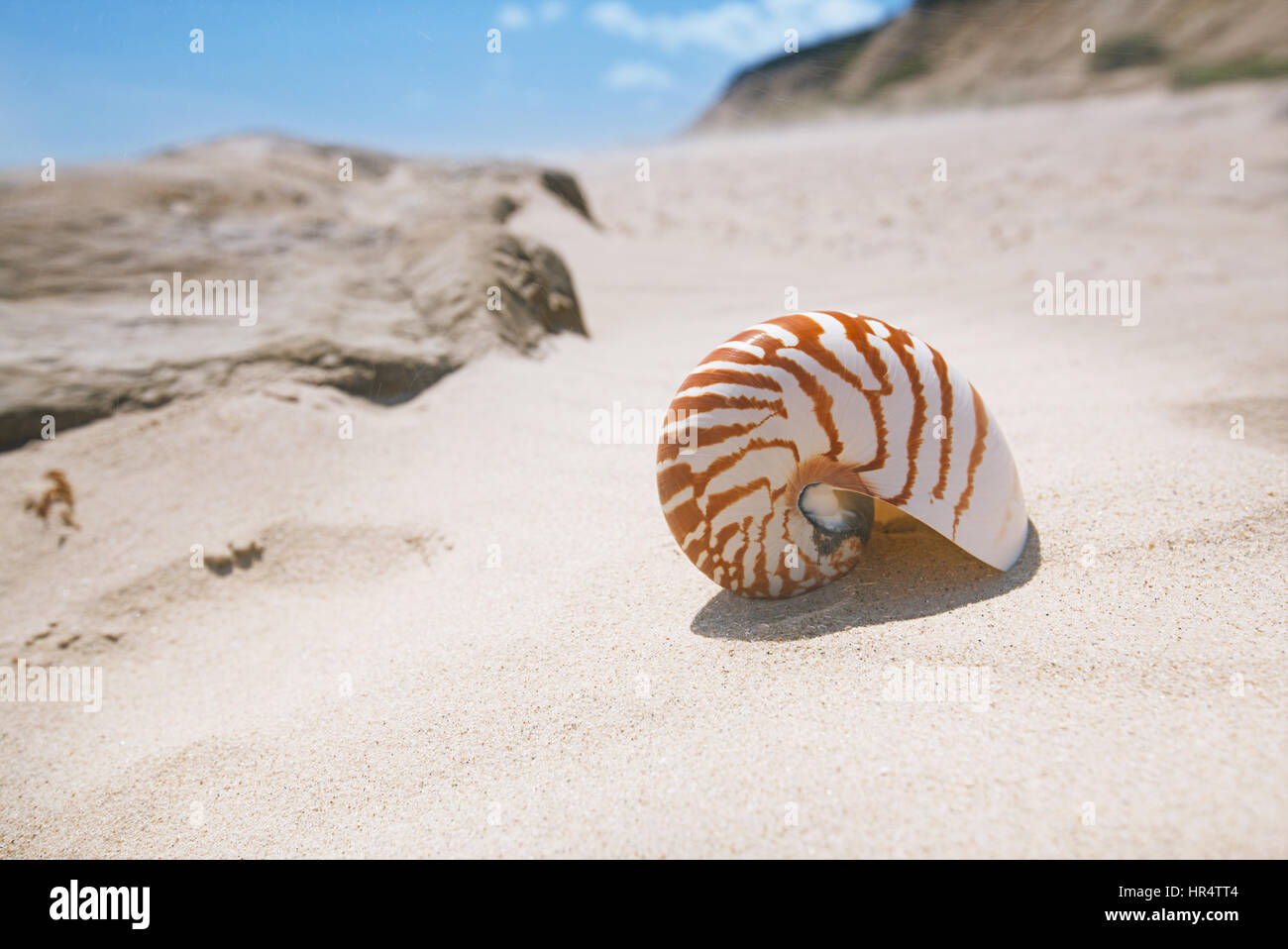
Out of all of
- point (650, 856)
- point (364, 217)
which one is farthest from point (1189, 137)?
point (650, 856)

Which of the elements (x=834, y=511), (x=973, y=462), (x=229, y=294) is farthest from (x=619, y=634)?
(x=229, y=294)

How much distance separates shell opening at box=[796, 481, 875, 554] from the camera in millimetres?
2549

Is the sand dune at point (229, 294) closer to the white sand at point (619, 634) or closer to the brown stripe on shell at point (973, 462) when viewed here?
the white sand at point (619, 634)

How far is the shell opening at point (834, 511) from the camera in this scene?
255cm

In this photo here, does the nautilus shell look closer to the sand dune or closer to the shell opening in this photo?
the shell opening

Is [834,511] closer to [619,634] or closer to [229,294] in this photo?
[619,634]

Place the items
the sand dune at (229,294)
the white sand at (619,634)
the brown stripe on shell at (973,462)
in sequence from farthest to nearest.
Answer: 1. the sand dune at (229,294)
2. the brown stripe on shell at (973,462)
3. the white sand at (619,634)

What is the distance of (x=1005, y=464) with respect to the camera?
2.60 m

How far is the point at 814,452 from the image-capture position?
2393 millimetres

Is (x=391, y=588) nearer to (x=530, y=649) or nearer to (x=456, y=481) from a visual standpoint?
(x=456, y=481)

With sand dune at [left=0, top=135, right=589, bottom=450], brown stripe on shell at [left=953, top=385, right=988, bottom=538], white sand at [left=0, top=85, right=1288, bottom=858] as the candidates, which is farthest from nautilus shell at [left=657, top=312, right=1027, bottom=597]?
sand dune at [left=0, top=135, right=589, bottom=450]

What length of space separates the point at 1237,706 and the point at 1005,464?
0.95 m

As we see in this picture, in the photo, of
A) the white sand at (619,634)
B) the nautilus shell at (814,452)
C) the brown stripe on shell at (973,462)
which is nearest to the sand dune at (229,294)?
the white sand at (619,634)

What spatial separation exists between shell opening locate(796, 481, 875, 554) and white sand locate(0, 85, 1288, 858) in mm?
169
